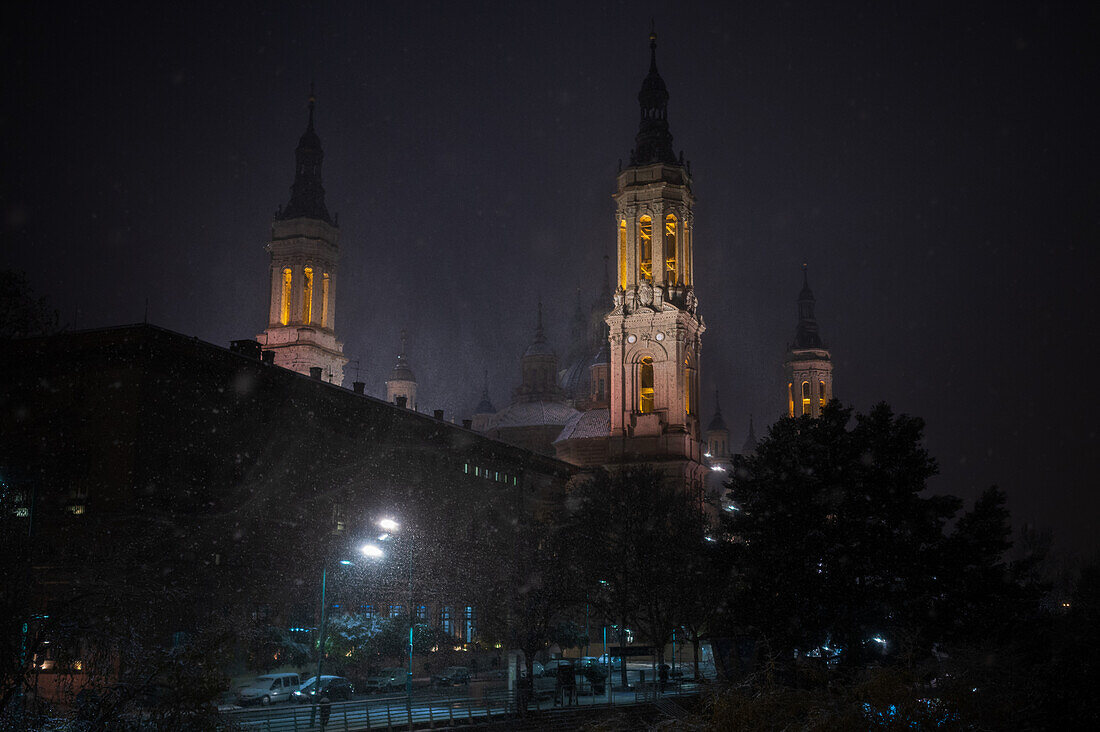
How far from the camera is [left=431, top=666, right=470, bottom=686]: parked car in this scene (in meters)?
47.4

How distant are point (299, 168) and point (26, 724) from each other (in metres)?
90.2

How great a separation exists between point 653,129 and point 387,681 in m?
63.1

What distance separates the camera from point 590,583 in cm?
5269

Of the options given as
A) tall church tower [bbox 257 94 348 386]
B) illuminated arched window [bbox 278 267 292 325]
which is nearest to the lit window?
tall church tower [bbox 257 94 348 386]

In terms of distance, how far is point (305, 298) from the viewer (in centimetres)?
9800

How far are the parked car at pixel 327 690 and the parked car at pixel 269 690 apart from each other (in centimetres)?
30

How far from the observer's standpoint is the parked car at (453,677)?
47412mm

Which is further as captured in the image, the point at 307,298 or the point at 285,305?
the point at 307,298

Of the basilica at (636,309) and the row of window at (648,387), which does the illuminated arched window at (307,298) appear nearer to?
the basilica at (636,309)

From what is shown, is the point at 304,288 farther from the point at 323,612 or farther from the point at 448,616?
the point at 323,612

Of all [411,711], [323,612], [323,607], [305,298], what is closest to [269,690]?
[323,612]

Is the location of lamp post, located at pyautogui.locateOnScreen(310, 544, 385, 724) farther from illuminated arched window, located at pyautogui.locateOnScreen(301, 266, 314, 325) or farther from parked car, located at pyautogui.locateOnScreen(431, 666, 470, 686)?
illuminated arched window, located at pyautogui.locateOnScreen(301, 266, 314, 325)

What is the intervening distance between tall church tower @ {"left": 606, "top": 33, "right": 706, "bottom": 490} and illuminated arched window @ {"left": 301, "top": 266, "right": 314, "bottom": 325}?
26931 millimetres

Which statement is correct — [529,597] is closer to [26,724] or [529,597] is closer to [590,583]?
[590,583]
